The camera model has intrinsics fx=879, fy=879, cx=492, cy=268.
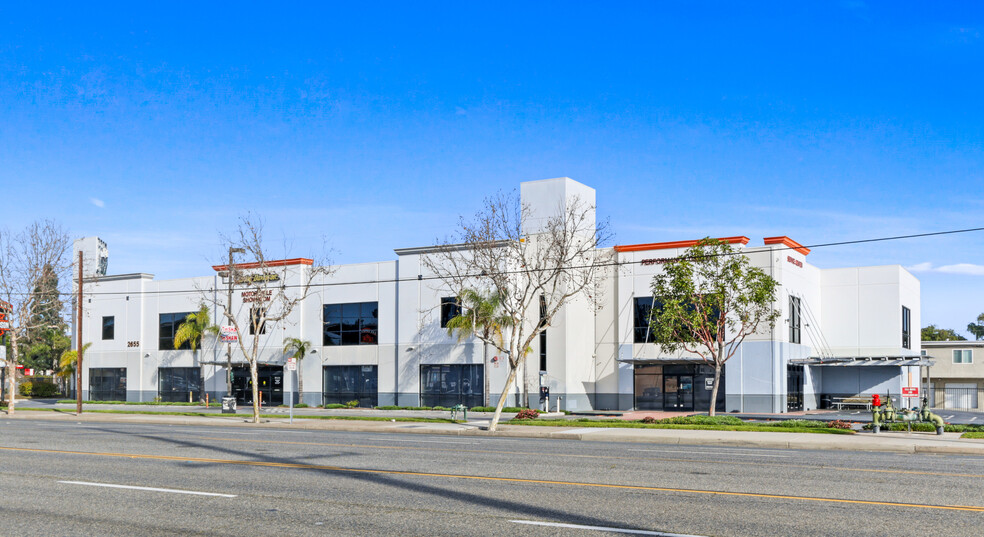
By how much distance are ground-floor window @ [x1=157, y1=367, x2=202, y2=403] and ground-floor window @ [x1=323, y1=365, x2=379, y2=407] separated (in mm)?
9488

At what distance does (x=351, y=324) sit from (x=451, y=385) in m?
7.35

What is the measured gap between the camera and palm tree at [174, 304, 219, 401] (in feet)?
173

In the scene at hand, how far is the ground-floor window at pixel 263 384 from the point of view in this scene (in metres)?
52.3

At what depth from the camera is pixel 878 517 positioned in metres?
10.5

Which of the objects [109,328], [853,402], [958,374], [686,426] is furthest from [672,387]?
[109,328]

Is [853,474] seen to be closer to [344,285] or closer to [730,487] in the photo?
[730,487]

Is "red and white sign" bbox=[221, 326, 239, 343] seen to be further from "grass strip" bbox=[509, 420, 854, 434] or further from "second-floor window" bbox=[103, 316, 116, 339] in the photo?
"second-floor window" bbox=[103, 316, 116, 339]

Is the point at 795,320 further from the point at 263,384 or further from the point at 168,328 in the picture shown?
the point at 168,328

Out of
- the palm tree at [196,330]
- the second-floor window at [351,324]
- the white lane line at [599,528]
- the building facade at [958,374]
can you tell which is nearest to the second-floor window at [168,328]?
the palm tree at [196,330]

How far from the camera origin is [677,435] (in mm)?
25312

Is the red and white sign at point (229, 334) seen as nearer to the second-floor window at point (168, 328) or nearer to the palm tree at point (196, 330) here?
the palm tree at point (196, 330)

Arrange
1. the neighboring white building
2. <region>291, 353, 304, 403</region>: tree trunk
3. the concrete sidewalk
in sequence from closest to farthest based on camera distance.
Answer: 1. the concrete sidewalk
2. the neighboring white building
3. <region>291, 353, 304, 403</region>: tree trunk

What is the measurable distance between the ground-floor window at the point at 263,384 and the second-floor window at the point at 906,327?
36394mm

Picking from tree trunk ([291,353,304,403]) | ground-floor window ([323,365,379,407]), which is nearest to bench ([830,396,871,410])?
ground-floor window ([323,365,379,407])
